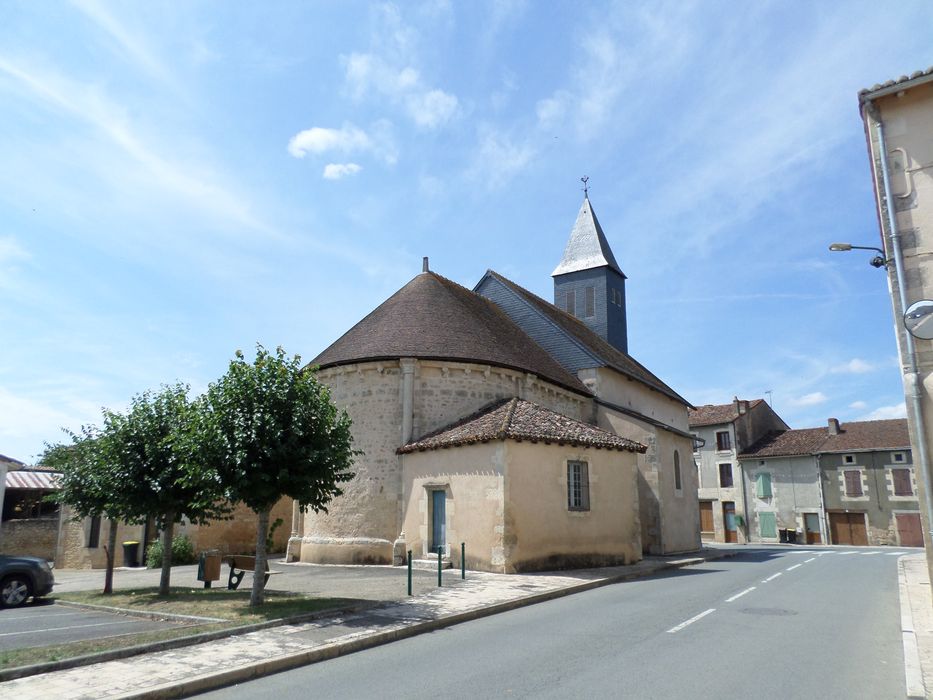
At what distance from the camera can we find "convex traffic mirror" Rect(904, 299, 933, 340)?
846 cm

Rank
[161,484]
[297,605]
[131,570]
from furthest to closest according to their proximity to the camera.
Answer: [131,570] → [161,484] → [297,605]

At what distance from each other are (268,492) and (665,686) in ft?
23.1

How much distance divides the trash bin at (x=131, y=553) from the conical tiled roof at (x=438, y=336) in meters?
9.49

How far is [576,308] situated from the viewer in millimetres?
35188

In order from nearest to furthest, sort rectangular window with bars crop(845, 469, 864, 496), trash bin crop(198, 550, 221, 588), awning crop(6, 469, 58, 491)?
trash bin crop(198, 550, 221, 588)
awning crop(6, 469, 58, 491)
rectangular window with bars crop(845, 469, 864, 496)

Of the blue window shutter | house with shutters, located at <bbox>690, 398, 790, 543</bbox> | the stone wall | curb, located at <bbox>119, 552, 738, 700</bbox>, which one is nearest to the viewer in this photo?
curb, located at <bbox>119, 552, 738, 700</bbox>

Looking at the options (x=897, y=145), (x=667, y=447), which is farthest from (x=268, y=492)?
(x=667, y=447)

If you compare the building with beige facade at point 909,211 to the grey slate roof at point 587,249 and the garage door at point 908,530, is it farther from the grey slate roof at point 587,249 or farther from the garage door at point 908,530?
the garage door at point 908,530

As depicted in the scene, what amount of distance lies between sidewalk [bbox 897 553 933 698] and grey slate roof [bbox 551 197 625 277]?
23.5 metres

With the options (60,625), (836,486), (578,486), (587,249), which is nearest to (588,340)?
(587,249)

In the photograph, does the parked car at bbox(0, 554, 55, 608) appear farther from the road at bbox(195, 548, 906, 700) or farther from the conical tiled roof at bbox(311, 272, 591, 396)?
the conical tiled roof at bbox(311, 272, 591, 396)

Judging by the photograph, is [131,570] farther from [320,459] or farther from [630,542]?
[630,542]

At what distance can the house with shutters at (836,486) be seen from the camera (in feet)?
114

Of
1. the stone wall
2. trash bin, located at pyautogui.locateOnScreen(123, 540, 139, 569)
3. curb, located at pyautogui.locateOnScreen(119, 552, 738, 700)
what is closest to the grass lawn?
curb, located at pyautogui.locateOnScreen(119, 552, 738, 700)
